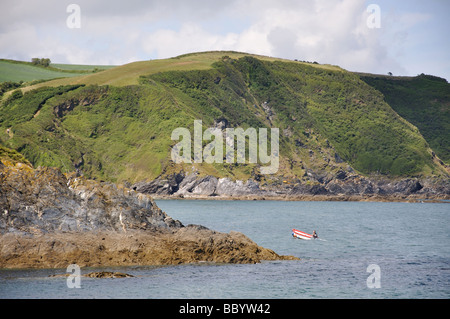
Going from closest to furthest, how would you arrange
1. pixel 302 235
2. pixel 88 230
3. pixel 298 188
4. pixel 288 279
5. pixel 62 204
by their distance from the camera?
pixel 288 279 < pixel 88 230 < pixel 62 204 < pixel 302 235 < pixel 298 188

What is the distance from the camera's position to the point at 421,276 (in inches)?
1423

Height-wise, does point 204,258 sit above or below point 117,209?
below

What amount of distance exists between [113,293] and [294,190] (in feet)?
455

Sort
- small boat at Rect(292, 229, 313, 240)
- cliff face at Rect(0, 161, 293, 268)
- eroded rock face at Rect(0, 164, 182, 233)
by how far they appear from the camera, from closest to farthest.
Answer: cliff face at Rect(0, 161, 293, 268), eroded rock face at Rect(0, 164, 182, 233), small boat at Rect(292, 229, 313, 240)

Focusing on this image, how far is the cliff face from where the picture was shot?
33.9 metres

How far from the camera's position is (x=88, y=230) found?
118 ft

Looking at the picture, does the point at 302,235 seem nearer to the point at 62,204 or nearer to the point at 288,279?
the point at 288,279

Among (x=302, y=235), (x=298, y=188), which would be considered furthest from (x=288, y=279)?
(x=298, y=188)

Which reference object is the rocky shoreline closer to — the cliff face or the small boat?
the small boat

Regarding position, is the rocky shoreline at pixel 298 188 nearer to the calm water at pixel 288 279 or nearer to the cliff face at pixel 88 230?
the calm water at pixel 288 279

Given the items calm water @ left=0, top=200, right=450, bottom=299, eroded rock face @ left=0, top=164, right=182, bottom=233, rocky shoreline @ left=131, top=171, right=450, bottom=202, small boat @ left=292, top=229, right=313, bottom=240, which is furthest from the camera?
rocky shoreline @ left=131, top=171, right=450, bottom=202

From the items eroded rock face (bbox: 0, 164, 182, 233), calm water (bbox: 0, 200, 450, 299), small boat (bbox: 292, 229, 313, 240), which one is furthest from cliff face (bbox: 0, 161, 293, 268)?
small boat (bbox: 292, 229, 313, 240)
